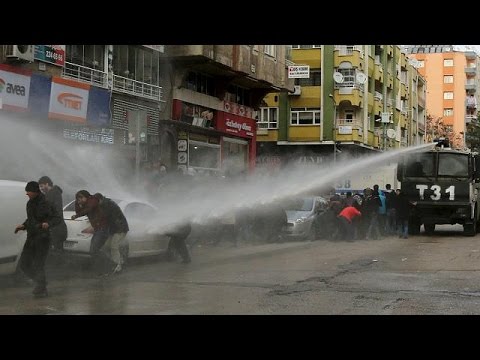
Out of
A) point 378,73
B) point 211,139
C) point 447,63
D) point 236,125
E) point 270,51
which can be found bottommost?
point 211,139

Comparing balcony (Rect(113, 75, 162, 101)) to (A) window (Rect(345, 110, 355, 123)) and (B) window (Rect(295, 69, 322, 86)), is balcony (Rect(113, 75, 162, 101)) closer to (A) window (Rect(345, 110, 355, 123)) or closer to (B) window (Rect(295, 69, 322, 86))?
(B) window (Rect(295, 69, 322, 86))

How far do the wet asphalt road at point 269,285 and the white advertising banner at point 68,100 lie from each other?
257 inches

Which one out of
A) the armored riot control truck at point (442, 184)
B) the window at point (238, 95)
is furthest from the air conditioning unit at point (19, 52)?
the window at point (238, 95)

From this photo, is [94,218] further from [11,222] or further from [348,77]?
[348,77]

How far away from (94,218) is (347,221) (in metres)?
10.1

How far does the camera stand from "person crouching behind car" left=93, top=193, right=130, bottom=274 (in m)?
11.9

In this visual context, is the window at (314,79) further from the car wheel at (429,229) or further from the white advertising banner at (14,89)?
the white advertising banner at (14,89)

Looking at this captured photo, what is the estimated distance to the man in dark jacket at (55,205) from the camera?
39.2 ft

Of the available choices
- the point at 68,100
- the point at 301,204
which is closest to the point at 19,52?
the point at 68,100

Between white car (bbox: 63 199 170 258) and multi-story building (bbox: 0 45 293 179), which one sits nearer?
white car (bbox: 63 199 170 258)

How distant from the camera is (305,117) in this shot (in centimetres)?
4591

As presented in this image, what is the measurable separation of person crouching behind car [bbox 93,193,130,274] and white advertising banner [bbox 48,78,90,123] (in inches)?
345

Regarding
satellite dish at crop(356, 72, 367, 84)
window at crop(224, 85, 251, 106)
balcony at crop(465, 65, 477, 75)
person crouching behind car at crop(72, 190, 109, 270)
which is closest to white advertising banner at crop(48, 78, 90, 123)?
person crouching behind car at crop(72, 190, 109, 270)

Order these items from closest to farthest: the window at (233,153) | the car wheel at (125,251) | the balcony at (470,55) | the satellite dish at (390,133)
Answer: the car wheel at (125,251)
the window at (233,153)
the satellite dish at (390,133)
the balcony at (470,55)
